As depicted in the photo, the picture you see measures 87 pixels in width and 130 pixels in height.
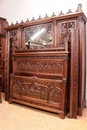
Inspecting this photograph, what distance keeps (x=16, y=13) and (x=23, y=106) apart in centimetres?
293

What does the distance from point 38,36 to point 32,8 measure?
128cm

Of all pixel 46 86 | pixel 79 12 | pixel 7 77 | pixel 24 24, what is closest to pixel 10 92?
pixel 7 77

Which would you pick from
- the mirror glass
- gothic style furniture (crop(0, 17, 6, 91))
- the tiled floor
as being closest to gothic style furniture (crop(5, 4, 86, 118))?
the mirror glass

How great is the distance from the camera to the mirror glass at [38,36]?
2721 millimetres

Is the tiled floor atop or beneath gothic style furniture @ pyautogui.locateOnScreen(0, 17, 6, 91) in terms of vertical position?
beneath

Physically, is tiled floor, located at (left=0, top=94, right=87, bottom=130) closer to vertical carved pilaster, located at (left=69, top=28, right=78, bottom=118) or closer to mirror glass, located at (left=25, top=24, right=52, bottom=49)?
vertical carved pilaster, located at (left=69, top=28, right=78, bottom=118)

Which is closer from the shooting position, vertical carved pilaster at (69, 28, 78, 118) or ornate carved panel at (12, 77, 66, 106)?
vertical carved pilaster at (69, 28, 78, 118)

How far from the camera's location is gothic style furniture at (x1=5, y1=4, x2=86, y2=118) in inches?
88.9

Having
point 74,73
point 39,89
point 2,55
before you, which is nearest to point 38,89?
point 39,89

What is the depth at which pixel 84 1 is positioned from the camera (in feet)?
9.28

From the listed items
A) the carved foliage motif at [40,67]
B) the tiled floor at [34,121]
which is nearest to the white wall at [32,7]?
the carved foliage motif at [40,67]

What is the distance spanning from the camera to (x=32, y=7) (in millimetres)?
3654

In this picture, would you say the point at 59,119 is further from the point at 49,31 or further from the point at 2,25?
the point at 2,25

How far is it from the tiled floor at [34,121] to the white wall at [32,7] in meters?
2.37
